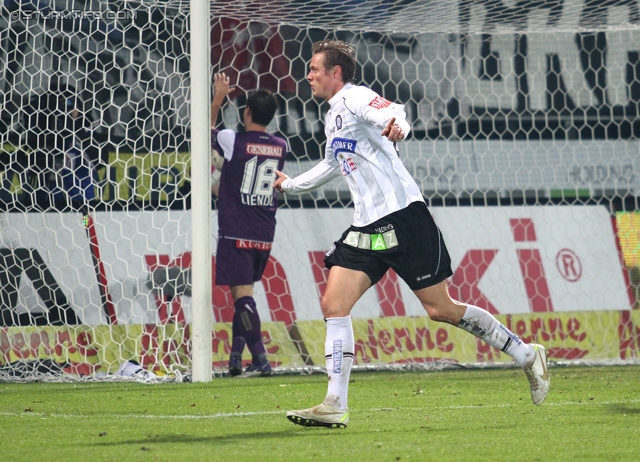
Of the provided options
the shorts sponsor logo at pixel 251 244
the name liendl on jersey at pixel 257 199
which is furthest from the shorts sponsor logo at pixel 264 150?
the shorts sponsor logo at pixel 251 244

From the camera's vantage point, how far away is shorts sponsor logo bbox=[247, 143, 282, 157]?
7.89 meters

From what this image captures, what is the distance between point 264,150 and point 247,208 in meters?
0.47

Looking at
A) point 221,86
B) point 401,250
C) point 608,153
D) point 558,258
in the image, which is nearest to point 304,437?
point 401,250

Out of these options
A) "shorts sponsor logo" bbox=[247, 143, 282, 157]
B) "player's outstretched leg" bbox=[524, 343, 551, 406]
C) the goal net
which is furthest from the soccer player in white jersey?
"shorts sponsor logo" bbox=[247, 143, 282, 157]

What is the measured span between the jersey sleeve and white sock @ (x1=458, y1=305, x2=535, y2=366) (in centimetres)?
100

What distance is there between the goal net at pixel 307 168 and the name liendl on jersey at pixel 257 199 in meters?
0.44

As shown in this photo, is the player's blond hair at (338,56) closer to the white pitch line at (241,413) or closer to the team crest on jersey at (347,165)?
the team crest on jersey at (347,165)

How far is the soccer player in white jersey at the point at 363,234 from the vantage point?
4.61 metres

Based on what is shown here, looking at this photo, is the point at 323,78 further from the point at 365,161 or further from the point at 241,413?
the point at 241,413

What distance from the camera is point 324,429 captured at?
4602 mm

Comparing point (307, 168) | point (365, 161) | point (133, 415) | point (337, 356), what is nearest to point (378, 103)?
point (365, 161)

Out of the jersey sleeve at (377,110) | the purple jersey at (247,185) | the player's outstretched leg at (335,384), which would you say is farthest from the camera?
the purple jersey at (247,185)

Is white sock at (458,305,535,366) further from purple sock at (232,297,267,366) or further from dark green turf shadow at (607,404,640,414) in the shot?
purple sock at (232,297,267,366)

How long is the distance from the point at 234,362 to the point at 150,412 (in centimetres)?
225
